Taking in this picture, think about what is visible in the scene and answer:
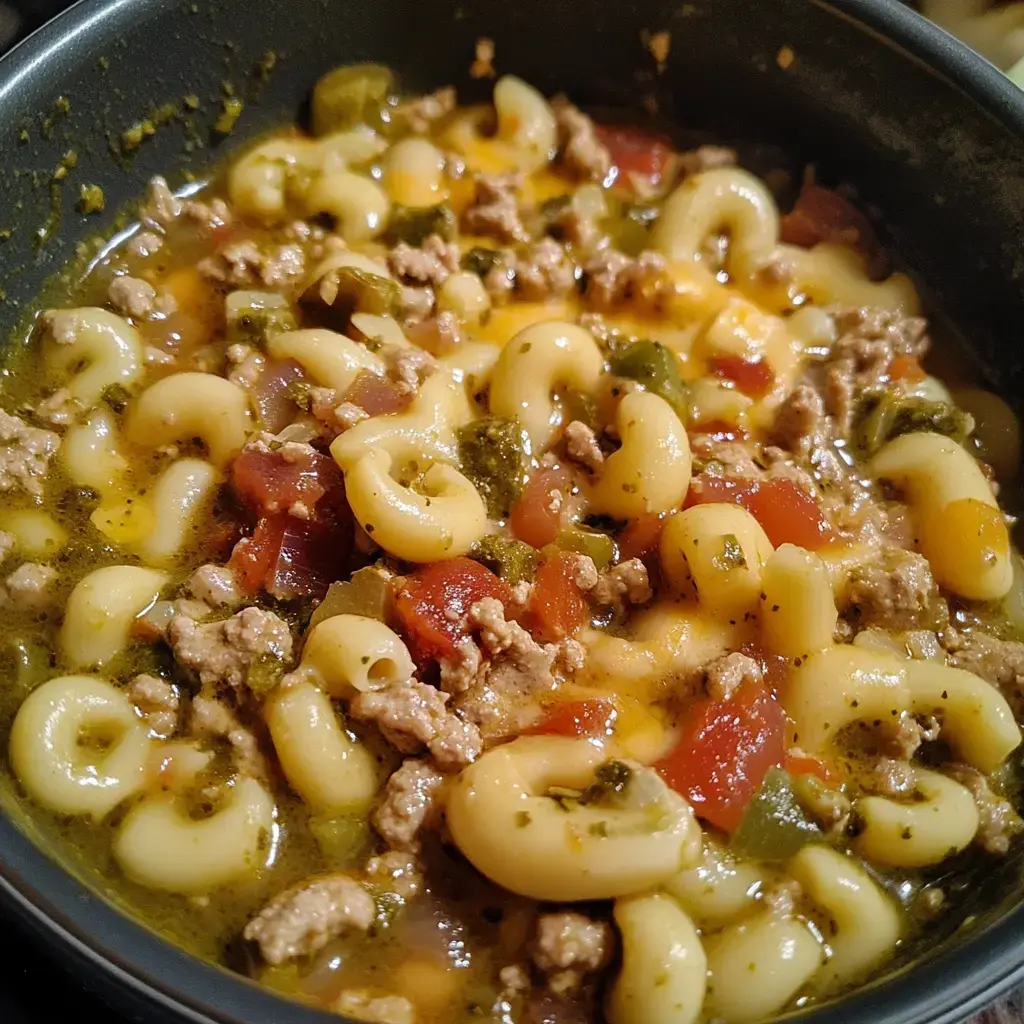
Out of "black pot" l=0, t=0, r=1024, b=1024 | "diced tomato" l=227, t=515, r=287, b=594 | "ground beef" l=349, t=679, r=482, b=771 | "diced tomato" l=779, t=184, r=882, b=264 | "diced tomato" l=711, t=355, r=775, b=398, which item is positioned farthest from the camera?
"diced tomato" l=779, t=184, r=882, b=264

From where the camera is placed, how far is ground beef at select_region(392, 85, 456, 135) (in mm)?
3043

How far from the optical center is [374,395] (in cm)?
239

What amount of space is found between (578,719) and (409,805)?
341 mm

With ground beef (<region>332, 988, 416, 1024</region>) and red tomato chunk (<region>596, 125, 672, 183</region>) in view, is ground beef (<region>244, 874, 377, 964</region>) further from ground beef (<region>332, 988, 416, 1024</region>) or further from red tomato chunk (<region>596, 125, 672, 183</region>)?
red tomato chunk (<region>596, 125, 672, 183</region>)

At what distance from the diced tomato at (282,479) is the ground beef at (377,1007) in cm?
90

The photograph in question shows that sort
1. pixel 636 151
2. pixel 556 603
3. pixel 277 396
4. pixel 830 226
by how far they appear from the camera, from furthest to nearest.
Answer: pixel 636 151
pixel 830 226
pixel 277 396
pixel 556 603

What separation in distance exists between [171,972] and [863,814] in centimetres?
120

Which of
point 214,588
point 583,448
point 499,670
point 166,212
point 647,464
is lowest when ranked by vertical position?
point 214,588

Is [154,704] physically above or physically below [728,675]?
below

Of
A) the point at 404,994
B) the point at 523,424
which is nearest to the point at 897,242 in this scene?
the point at 523,424

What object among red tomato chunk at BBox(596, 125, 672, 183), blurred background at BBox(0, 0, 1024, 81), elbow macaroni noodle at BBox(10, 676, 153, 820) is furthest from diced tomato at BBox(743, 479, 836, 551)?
blurred background at BBox(0, 0, 1024, 81)

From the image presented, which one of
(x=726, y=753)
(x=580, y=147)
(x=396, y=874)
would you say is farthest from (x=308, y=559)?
(x=580, y=147)

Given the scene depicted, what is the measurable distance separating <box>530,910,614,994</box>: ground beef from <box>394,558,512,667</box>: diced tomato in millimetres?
518

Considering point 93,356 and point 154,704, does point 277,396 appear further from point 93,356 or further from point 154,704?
point 154,704
